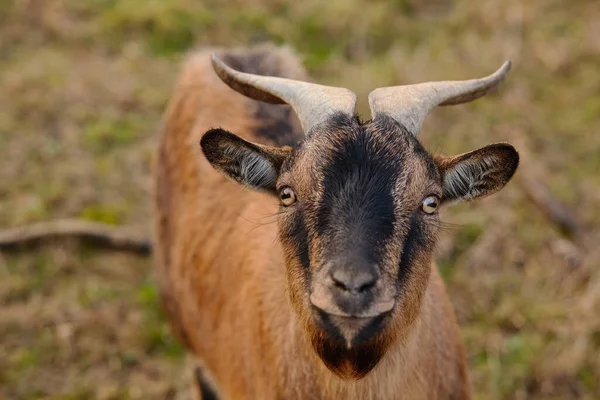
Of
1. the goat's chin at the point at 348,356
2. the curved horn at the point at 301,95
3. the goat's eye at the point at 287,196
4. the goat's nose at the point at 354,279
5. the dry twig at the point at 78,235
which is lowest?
the dry twig at the point at 78,235

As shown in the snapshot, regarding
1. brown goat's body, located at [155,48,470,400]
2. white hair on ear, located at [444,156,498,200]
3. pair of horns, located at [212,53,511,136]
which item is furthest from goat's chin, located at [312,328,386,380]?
pair of horns, located at [212,53,511,136]

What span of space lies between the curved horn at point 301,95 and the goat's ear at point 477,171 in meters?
0.56

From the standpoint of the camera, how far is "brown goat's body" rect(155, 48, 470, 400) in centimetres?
391

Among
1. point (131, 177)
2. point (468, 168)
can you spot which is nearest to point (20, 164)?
point (131, 177)

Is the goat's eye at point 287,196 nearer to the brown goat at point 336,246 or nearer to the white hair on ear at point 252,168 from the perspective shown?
the brown goat at point 336,246

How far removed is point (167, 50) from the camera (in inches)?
406

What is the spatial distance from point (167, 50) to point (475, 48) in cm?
408

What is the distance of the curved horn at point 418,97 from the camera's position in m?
3.71

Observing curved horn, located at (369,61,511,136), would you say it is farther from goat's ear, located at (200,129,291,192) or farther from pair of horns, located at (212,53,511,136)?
goat's ear, located at (200,129,291,192)

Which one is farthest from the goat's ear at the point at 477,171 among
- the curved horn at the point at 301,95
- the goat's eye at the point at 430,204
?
the curved horn at the point at 301,95

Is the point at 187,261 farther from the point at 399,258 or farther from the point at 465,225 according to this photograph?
the point at 465,225

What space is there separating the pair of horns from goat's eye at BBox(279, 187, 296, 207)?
1.02 ft

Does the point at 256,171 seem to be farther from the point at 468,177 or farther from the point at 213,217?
the point at 213,217

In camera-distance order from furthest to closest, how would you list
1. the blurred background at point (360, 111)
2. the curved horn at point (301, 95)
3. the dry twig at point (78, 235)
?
the dry twig at point (78, 235) → the blurred background at point (360, 111) → the curved horn at point (301, 95)
